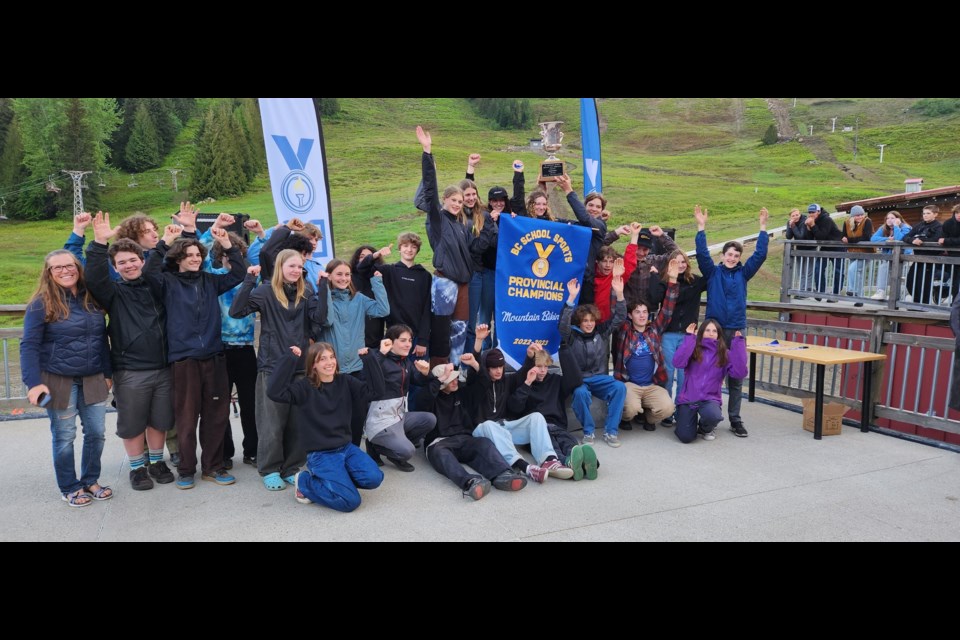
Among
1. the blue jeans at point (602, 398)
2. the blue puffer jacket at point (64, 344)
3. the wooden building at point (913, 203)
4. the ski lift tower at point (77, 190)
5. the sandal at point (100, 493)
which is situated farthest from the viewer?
the ski lift tower at point (77, 190)

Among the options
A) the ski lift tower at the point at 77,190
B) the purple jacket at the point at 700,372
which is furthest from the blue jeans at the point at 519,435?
the ski lift tower at the point at 77,190

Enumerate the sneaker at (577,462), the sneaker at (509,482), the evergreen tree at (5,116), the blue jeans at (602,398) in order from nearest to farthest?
the sneaker at (509,482)
the sneaker at (577,462)
the blue jeans at (602,398)
the evergreen tree at (5,116)

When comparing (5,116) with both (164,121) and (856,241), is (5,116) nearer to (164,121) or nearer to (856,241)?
(164,121)

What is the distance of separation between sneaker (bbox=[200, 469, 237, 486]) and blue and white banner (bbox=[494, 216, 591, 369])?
273 cm

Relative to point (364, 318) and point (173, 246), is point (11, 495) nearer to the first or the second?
point (173, 246)

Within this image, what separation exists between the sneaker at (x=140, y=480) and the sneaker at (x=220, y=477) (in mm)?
408

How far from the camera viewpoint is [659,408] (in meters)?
7.12

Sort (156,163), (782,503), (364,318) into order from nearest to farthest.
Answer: (782,503), (364,318), (156,163)

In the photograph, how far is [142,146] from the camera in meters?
62.7

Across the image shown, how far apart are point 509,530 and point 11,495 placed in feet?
12.7

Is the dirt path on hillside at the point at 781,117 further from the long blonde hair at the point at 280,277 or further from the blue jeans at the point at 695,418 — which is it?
the long blonde hair at the point at 280,277

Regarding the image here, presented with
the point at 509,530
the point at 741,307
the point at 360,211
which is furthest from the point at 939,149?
the point at 509,530

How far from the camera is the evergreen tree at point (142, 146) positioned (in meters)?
62.5

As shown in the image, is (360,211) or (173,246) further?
(360,211)
